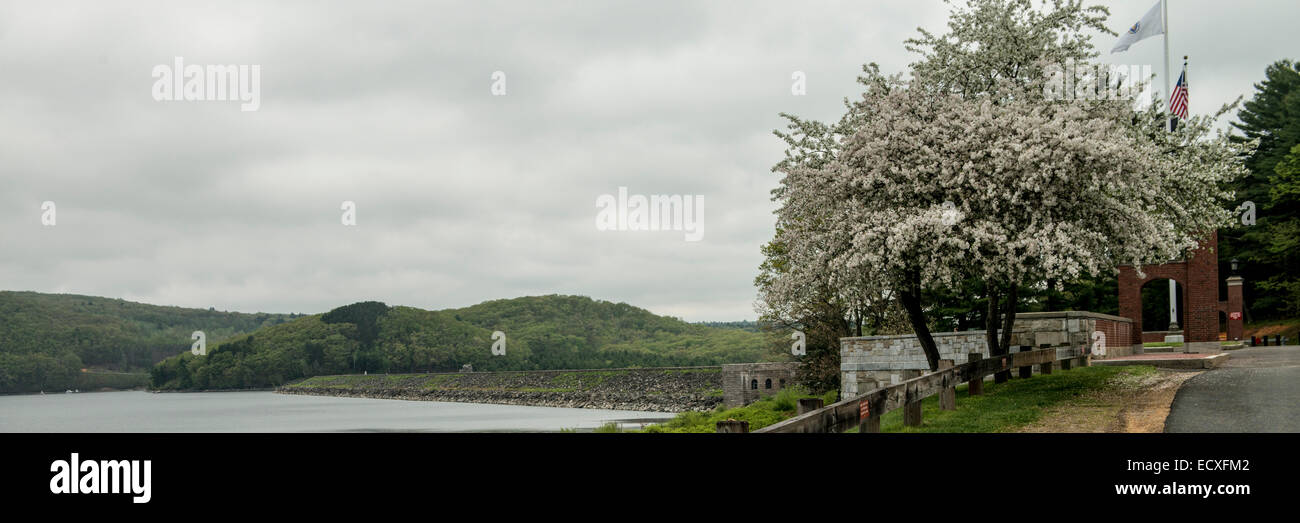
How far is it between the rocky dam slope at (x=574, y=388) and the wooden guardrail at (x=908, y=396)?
7336cm

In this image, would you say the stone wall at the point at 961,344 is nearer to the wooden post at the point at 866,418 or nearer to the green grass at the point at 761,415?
the green grass at the point at 761,415

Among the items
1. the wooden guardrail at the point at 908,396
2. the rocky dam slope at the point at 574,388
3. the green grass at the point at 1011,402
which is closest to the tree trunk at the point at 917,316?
the green grass at the point at 1011,402

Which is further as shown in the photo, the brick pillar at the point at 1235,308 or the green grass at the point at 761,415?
the brick pillar at the point at 1235,308

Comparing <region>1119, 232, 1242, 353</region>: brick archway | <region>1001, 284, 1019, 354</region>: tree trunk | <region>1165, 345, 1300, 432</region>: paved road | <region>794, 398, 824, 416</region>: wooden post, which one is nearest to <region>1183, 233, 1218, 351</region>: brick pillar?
<region>1119, 232, 1242, 353</region>: brick archway

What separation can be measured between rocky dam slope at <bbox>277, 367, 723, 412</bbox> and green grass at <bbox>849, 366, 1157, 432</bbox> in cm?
7233

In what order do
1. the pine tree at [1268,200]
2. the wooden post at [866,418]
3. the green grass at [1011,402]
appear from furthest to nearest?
1. the pine tree at [1268,200]
2. the green grass at [1011,402]
3. the wooden post at [866,418]

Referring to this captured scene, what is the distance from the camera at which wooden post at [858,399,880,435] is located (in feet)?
40.2

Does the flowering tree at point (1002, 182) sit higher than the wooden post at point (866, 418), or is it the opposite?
the flowering tree at point (1002, 182)

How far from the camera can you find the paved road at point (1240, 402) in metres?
13.4

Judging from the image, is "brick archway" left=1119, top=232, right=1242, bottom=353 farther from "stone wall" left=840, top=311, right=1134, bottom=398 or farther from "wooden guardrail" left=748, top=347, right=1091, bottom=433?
"wooden guardrail" left=748, top=347, right=1091, bottom=433

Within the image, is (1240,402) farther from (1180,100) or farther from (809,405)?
(1180,100)

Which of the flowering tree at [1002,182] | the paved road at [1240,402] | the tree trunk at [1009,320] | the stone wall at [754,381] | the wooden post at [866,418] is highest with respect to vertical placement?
the flowering tree at [1002,182]

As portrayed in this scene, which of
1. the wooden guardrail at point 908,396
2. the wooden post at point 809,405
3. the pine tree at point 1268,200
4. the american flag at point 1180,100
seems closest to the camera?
the wooden guardrail at point 908,396

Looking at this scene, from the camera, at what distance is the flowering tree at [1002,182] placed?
19.4 metres
